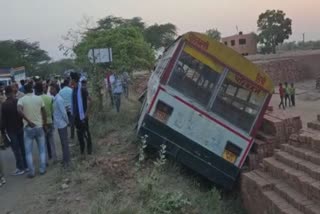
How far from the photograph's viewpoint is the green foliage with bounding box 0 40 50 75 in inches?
2753

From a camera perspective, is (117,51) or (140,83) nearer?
(117,51)

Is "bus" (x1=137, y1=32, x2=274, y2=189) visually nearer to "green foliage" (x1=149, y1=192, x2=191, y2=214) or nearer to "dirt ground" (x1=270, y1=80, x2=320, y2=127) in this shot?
"green foliage" (x1=149, y1=192, x2=191, y2=214)

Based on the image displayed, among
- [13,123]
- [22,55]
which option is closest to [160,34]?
[22,55]

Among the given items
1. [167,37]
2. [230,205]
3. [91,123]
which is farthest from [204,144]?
[167,37]

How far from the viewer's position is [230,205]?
8516 mm

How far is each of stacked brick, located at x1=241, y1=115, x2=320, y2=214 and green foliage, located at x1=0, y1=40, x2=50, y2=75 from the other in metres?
65.2

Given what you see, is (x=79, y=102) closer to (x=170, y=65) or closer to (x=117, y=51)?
(x=170, y=65)

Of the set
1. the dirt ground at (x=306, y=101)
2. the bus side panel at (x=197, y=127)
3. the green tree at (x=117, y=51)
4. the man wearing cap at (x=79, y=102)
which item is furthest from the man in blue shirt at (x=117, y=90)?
the dirt ground at (x=306, y=101)

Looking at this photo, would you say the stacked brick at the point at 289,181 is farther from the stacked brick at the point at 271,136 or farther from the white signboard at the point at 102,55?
the white signboard at the point at 102,55

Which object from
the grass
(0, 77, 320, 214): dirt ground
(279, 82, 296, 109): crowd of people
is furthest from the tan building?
(0, 77, 320, 214): dirt ground

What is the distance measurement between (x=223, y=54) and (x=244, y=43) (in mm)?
59216

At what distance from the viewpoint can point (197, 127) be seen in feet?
28.8

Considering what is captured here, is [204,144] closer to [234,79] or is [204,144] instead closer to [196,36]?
[234,79]

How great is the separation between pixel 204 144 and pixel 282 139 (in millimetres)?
1750
